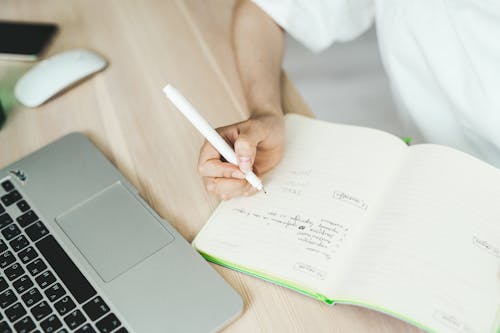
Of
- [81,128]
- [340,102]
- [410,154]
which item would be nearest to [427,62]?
[410,154]

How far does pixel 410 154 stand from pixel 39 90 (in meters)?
0.54

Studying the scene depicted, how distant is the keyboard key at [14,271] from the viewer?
1.86ft

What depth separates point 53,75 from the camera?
2.57ft

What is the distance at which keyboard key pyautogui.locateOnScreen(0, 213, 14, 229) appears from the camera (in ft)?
2.03

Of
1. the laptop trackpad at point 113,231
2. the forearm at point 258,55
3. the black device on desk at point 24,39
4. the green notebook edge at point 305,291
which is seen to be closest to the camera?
the green notebook edge at point 305,291

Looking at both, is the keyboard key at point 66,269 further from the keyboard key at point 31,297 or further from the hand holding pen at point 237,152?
the hand holding pen at point 237,152

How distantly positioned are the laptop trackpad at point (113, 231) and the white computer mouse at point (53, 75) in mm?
222

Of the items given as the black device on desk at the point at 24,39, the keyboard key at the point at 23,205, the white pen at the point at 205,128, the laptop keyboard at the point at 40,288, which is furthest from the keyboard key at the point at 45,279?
the black device on desk at the point at 24,39

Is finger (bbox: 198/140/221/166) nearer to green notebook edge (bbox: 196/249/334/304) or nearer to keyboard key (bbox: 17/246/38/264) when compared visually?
green notebook edge (bbox: 196/249/334/304)

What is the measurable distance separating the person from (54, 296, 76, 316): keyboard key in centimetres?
20

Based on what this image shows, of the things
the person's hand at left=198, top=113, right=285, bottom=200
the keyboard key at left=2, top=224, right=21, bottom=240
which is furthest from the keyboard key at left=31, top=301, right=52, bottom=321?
the person's hand at left=198, top=113, right=285, bottom=200

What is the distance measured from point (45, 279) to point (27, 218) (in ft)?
0.34

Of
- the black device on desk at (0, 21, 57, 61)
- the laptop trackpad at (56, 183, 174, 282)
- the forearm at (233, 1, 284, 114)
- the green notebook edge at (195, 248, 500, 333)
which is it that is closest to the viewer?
the green notebook edge at (195, 248, 500, 333)

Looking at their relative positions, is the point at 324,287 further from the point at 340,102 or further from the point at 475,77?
the point at 340,102
